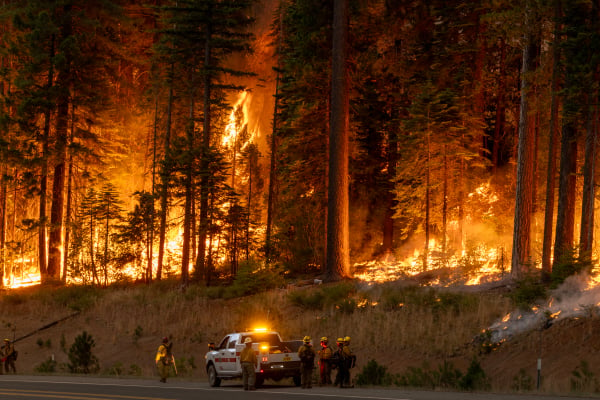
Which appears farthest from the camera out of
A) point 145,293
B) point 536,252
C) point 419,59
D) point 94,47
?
point 94,47

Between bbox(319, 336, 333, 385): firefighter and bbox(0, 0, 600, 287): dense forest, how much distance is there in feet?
28.0

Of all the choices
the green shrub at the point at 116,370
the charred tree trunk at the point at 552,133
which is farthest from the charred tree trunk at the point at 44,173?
the charred tree trunk at the point at 552,133

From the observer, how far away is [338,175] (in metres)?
31.1

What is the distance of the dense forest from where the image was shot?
26.4m

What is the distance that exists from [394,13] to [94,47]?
66.9 ft

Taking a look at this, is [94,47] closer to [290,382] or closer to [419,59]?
[419,59]

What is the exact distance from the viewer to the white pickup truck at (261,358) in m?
18.7

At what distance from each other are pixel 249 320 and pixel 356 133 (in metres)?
14.1

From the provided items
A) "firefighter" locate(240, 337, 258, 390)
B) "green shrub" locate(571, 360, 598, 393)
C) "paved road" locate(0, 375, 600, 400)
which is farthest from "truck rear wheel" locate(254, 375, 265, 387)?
"green shrub" locate(571, 360, 598, 393)

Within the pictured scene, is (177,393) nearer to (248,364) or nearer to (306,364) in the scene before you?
(248,364)

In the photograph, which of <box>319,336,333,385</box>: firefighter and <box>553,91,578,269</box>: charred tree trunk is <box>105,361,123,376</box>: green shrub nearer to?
<box>319,336,333,385</box>: firefighter

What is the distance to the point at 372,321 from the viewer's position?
80.9 feet

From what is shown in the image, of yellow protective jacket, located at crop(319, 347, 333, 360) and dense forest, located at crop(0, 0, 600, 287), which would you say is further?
dense forest, located at crop(0, 0, 600, 287)

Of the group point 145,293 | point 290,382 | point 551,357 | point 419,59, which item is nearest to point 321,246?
point 145,293
